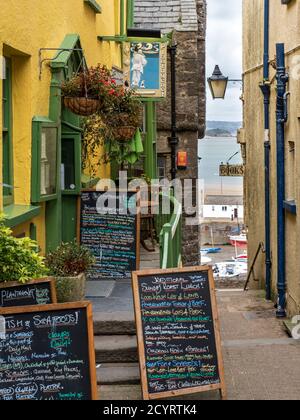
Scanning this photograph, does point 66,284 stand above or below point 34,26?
below

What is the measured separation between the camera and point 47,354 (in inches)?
246

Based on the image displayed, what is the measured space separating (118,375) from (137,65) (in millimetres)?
7028

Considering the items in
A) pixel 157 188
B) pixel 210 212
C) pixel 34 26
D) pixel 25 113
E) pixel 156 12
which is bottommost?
pixel 210 212

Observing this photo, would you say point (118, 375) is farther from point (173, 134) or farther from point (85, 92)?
point (173, 134)

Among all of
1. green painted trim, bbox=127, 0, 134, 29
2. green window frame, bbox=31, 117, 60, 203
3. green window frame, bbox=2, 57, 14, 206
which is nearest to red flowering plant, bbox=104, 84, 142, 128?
green window frame, bbox=31, 117, 60, 203

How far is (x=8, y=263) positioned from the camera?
6.54 m

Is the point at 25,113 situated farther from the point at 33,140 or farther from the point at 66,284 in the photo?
the point at 66,284

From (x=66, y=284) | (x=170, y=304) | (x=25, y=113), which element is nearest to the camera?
(x=170, y=304)

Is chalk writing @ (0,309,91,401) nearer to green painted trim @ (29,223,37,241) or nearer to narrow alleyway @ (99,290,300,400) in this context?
narrow alleyway @ (99,290,300,400)

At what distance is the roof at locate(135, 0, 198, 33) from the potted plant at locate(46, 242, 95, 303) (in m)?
12.0

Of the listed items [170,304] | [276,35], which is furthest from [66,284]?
[276,35]

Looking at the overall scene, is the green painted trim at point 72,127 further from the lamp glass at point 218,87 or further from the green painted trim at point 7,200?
the lamp glass at point 218,87

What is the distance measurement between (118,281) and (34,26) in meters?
3.52

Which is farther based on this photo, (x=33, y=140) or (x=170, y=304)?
(x=33, y=140)
